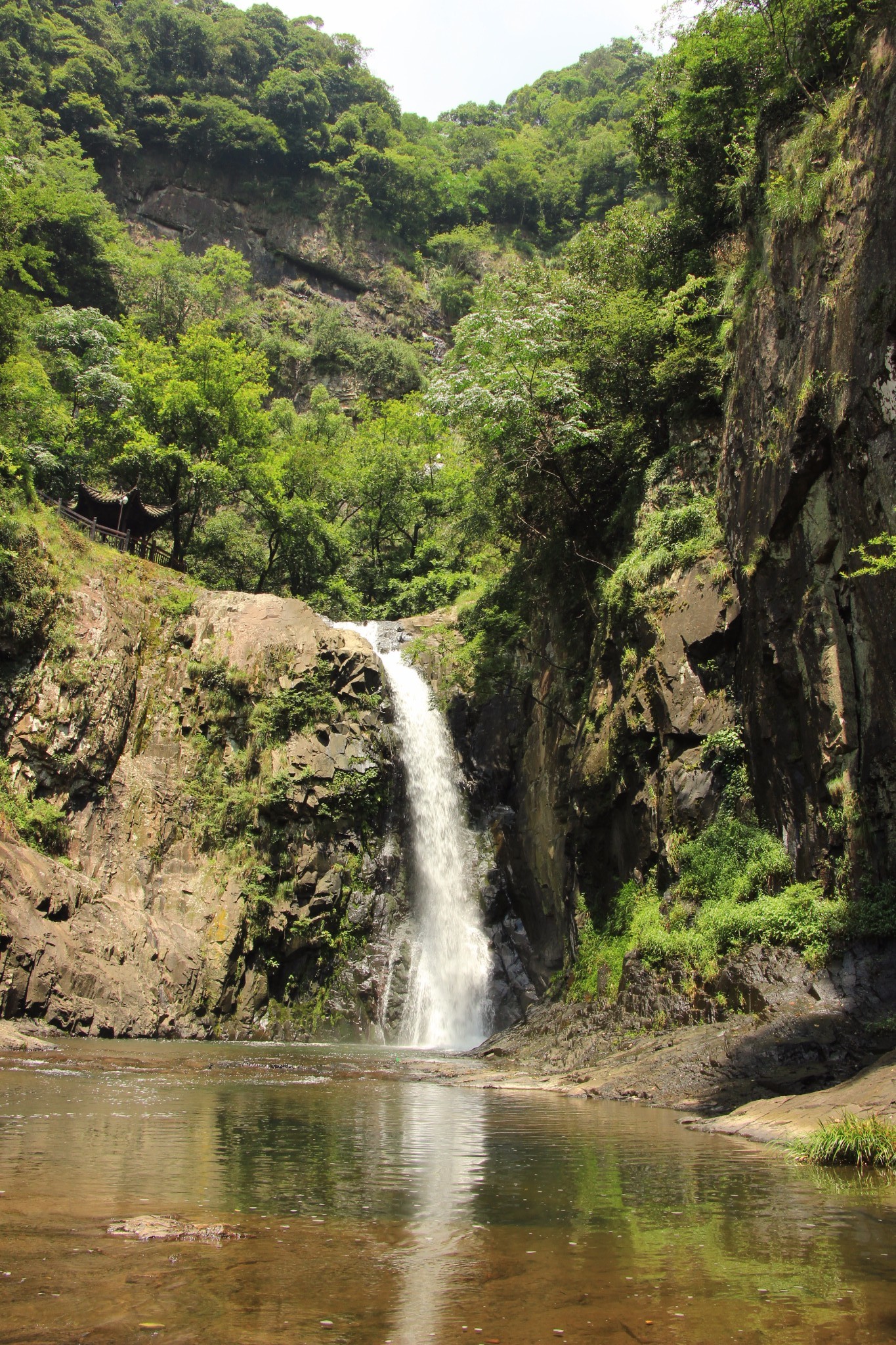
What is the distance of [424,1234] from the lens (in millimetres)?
4312

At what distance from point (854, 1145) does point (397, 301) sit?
190 ft

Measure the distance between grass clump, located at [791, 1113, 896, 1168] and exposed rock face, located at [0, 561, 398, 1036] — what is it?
13.7 m

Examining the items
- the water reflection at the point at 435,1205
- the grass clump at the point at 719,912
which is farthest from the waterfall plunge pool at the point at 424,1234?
the grass clump at the point at 719,912

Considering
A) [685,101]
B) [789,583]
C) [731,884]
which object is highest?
[685,101]

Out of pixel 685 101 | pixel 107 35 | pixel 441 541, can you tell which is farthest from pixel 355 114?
pixel 685 101

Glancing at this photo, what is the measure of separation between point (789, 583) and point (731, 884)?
438cm

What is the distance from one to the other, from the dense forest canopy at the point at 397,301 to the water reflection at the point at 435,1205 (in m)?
10.8

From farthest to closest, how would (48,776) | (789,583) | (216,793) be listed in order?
(216,793), (48,776), (789,583)

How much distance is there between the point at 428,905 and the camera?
21750 mm

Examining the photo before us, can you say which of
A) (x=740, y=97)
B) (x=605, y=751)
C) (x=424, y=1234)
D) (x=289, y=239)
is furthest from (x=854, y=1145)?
(x=289, y=239)

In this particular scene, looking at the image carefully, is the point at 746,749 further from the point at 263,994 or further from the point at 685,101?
the point at 685,101

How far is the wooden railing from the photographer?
90.4ft

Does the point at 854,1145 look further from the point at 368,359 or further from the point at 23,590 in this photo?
the point at 368,359

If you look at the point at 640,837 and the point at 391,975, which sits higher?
the point at 640,837
